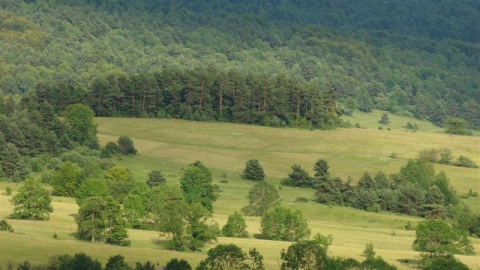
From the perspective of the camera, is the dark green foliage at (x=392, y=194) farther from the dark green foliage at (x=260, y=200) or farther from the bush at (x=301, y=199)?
the dark green foliage at (x=260, y=200)

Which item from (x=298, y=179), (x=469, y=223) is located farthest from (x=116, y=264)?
(x=298, y=179)

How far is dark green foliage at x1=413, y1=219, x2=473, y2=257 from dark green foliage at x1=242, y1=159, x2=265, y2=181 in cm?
5532

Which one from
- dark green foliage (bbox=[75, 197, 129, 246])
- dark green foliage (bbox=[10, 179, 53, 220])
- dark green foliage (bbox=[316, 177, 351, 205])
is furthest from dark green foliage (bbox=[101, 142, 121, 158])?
dark green foliage (bbox=[75, 197, 129, 246])

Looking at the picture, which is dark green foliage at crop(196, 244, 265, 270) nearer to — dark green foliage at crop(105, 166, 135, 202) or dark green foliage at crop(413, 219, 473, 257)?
dark green foliage at crop(413, 219, 473, 257)

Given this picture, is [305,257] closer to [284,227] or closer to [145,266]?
[145,266]

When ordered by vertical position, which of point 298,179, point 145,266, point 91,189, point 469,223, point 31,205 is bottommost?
point 145,266

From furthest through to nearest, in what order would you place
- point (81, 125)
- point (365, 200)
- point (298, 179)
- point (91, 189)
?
point (81, 125) → point (298, 179) → point (365, 200) → point (91, 189)

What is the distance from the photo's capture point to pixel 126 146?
177 m

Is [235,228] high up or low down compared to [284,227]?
down

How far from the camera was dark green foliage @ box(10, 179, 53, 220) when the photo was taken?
359ft

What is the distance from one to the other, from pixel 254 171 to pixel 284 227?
2023 inches

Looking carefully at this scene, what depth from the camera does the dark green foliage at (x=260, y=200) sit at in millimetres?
136500

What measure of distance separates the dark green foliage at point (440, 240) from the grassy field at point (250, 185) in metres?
1.66

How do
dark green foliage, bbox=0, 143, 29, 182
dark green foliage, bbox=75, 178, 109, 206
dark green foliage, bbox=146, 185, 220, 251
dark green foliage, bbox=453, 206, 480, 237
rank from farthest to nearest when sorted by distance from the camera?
dark green foliage, bbox=0, 143, 29, 182
dark green foliage, bbox=453, 206, 480, 237
dark green foliage, bbox=75, 178, 109, 206
dark green foliage, bbox=146, 185, 220, 251
